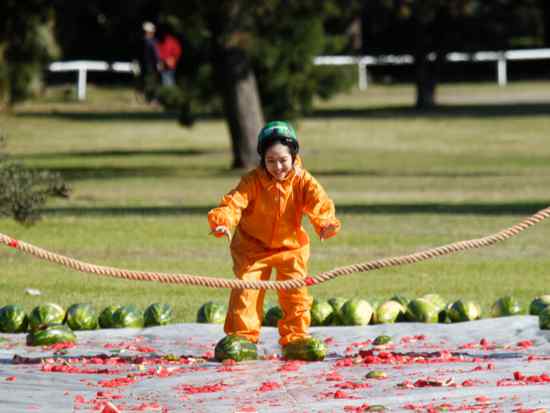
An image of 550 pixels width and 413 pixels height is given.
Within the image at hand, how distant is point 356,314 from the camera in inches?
411

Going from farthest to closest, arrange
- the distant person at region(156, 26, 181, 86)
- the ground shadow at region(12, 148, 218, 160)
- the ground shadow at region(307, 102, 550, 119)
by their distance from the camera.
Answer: the ground shadow at region(307, 102, 550, 119) → the ground shadow at region(12, 148, 218, 160) → the distant person at region(156, 26, 181, 86)

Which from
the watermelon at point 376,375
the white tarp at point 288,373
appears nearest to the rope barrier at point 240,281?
the white tarp at point 288,373

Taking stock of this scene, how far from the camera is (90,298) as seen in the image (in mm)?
12492

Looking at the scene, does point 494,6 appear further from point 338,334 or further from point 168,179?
point 338,334

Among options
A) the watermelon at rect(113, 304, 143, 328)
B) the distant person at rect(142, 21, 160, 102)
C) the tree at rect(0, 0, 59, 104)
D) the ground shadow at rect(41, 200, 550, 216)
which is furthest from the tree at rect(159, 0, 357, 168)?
the watermelon at rect(113, 304, 143, 328)

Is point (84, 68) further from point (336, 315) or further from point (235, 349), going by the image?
point (235, 349)

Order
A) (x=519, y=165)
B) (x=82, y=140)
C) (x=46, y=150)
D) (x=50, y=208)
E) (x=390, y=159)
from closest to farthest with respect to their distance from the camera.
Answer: (x=50, y=208) → (x=519, y=165) → (x=390, y=159) → (x=46, y=150) → (x=82, y=140)

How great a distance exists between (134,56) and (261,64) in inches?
1127

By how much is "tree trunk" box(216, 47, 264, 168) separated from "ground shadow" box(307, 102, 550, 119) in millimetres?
16611

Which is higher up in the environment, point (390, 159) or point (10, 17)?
point (10, 17)

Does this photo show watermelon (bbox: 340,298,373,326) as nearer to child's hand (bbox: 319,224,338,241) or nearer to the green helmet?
child's hand (bbox: 319,224,338,241)

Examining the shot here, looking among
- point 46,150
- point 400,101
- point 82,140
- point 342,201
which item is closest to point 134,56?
point 400,101

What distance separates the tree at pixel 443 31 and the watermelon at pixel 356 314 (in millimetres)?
29558

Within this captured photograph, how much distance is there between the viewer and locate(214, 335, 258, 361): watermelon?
29.5 ft
